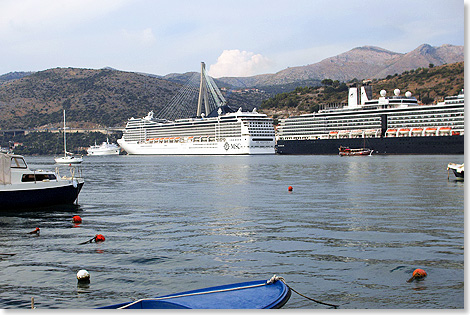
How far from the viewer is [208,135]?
4301 inches

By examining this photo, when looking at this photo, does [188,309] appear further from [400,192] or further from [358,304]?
[400,192]

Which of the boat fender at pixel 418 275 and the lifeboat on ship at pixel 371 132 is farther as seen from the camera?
the lifeboat on ship at pixel 371 132

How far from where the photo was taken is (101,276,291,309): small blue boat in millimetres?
5953

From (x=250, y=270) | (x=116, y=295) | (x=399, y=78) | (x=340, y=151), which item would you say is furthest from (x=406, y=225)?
(x=399, y=78)

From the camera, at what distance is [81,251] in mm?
11805

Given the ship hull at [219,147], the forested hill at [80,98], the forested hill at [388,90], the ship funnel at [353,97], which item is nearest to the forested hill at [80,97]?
the forested hill at [80,98]

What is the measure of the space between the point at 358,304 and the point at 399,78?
552 ft

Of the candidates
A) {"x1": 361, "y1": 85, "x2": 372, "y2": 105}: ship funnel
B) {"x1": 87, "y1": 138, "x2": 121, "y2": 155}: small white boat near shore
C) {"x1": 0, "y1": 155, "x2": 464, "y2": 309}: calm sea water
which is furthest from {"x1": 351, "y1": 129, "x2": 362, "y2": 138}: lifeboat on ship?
{"x1": 0, "y1": 155, "x2": 464, "y2": 309}: calm sea water

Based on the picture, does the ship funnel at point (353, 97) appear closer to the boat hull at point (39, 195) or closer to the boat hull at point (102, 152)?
the boat hull at point (102, 152)

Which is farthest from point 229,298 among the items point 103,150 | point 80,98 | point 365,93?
point 80,98

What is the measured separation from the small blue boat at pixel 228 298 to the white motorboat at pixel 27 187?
13.0m

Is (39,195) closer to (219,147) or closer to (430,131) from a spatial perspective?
(430,131)

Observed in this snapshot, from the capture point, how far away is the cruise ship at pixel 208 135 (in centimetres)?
10312

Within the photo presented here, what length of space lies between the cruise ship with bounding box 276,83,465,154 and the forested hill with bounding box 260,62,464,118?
119 feet
